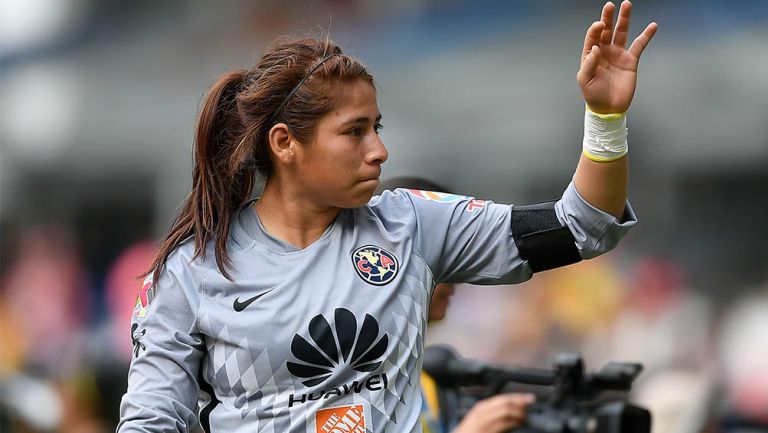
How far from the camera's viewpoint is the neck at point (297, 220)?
2.54 metres

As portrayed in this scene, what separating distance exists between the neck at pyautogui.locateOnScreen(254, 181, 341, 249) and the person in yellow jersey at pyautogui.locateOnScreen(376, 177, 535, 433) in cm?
58

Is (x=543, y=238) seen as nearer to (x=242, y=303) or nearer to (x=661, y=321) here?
(x=242, y=303)

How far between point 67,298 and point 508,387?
7.16m

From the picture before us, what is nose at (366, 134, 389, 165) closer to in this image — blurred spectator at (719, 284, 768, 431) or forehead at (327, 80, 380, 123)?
forehead at (327, 80, 380, 123)

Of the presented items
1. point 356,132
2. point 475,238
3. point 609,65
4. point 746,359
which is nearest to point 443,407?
point 475,238

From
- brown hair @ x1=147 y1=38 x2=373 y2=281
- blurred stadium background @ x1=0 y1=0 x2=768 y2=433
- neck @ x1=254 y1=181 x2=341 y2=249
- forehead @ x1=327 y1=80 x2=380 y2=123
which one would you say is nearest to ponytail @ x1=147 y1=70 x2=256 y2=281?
brown hair @ x1=147 y1=38 x2=373 y2=281

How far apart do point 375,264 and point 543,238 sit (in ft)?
1.15

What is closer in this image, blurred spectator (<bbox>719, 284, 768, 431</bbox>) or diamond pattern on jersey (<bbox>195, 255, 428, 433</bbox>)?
diamond pattern on jersey (<bbox>195, 255, 428, 433</bbox>)

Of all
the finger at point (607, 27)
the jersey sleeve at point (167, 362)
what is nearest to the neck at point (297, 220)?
the jersey sleeve at point (167, 362)

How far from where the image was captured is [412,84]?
8828mm

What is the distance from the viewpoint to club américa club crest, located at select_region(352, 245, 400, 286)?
96.3 inches

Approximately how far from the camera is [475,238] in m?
2.54

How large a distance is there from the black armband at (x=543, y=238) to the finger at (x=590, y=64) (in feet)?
0.99

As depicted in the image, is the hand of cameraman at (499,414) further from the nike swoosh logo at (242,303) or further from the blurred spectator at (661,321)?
the blurred spectator at (661,321)
